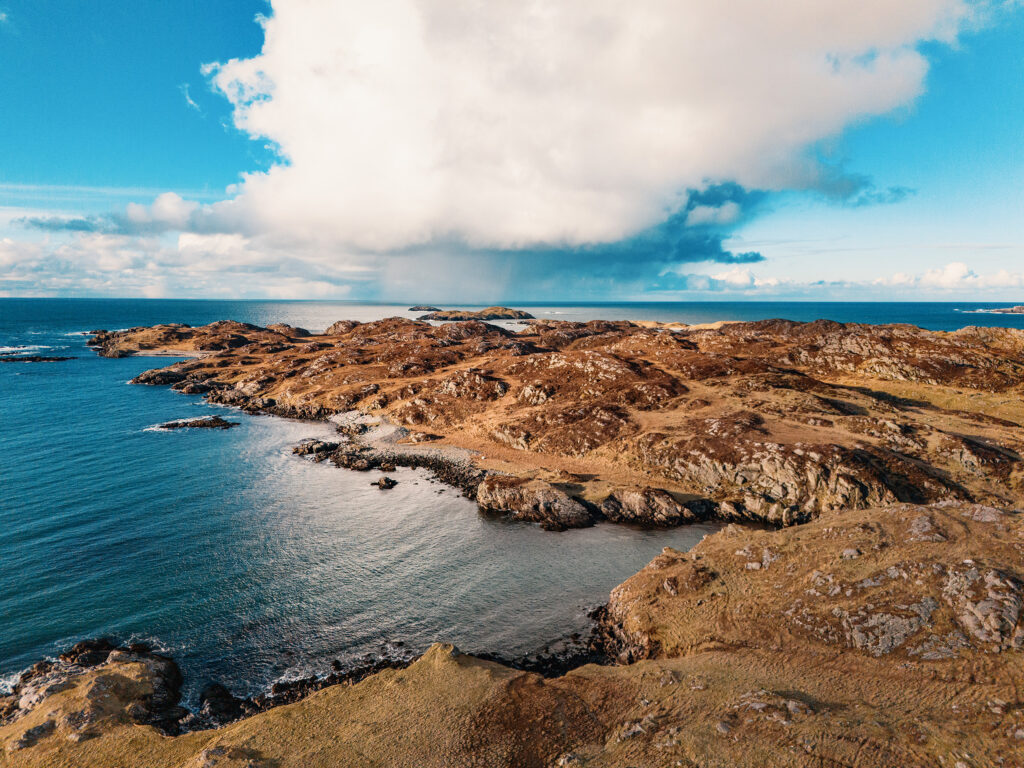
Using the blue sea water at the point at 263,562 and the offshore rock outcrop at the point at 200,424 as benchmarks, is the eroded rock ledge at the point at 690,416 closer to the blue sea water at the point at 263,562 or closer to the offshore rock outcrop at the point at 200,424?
the blue sea water at the point at 263,562

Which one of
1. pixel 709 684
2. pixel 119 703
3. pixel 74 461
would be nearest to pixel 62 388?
pixel 74 461

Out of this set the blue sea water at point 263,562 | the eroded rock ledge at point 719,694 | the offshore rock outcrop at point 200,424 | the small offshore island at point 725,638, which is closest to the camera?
the eroded rock ledge at point 719,694

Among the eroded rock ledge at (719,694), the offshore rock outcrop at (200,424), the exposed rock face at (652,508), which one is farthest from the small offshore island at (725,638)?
the offshore rock outcrop at (200,424)

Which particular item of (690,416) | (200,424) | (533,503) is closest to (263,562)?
(533,503)

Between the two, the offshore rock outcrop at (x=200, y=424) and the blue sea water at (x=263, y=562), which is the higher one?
the offshore rock outcrop at (x=200, y=424)

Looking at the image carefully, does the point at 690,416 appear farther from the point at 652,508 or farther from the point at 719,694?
the point at 719,694

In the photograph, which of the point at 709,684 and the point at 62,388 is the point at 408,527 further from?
the point at 62,388
